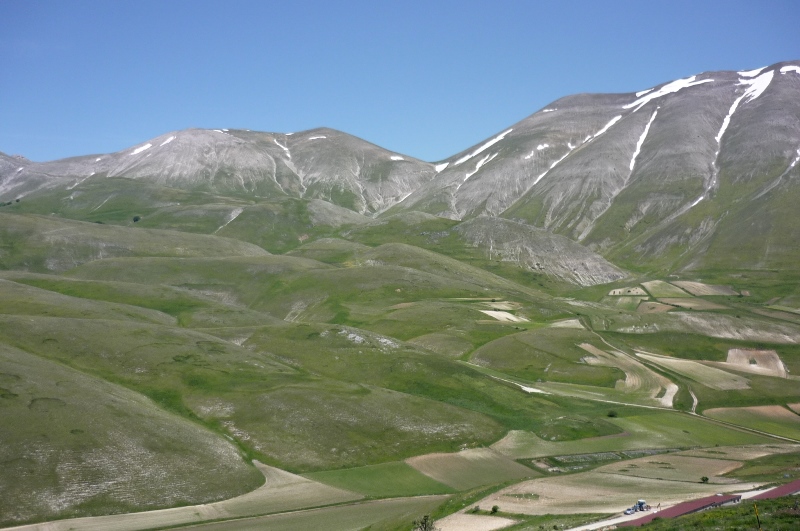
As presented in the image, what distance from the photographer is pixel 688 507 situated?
48719mm

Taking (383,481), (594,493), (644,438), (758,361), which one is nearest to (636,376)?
(758,361)

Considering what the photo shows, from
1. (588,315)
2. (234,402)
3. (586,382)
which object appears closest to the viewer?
(234,402)

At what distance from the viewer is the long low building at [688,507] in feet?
147

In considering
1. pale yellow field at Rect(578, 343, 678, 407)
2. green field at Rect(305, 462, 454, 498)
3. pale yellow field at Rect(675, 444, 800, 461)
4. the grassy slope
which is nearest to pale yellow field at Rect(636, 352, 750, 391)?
pale yellow field at Rect(578, 343, 678, 407)

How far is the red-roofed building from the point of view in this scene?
49875mm

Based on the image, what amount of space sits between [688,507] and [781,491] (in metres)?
8.44

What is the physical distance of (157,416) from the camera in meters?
78.7

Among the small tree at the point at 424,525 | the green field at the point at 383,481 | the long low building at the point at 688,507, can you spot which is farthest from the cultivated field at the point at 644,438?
the small tree at the point at 424,525

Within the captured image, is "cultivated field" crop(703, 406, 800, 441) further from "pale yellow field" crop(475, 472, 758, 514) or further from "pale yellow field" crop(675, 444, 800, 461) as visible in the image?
"pale yellow field" crop(475, 472, 758, 514)

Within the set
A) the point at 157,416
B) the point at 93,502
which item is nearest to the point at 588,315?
the point at 157,416

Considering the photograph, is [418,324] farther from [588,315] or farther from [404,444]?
[404,444]

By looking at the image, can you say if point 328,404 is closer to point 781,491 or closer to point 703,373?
point 781,491

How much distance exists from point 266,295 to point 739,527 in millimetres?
171494

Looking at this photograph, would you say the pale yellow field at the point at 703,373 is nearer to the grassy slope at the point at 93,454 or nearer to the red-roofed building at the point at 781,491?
the red-roofed building at the point at 781,491
